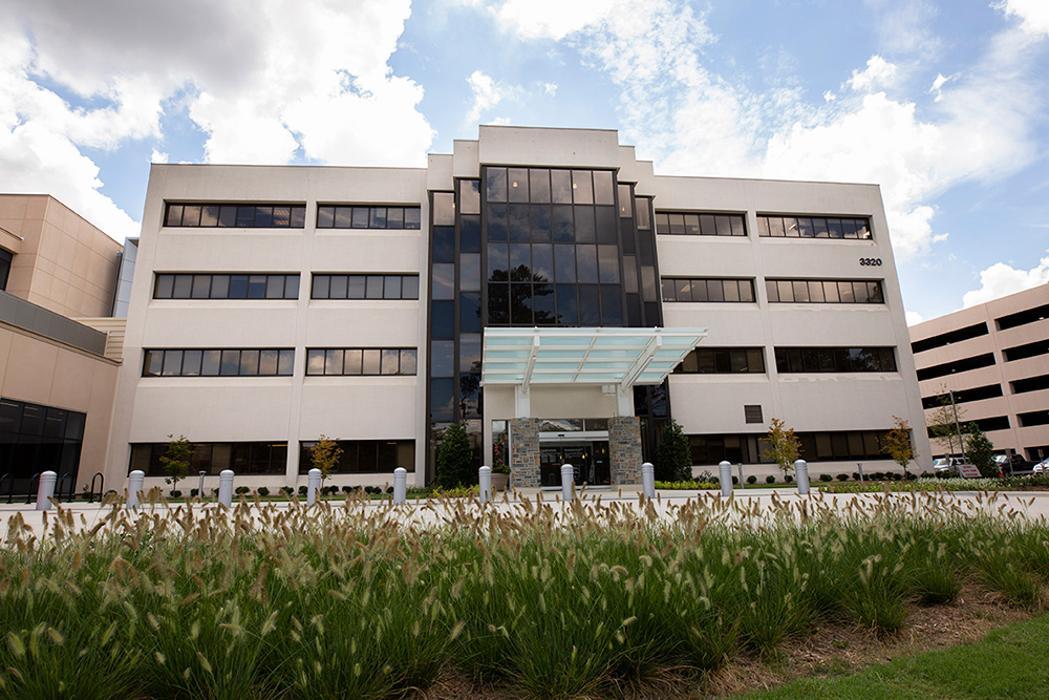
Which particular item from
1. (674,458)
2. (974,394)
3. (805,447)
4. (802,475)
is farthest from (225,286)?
(974,394)

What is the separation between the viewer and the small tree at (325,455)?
27453mm

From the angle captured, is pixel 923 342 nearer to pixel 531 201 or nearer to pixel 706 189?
pixel 706 189

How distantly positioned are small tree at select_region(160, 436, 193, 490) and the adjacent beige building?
11.3 feet

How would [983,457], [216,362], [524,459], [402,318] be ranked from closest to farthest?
[524,459], [216,362], [402,318], [983,457]

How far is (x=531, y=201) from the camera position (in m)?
30.0

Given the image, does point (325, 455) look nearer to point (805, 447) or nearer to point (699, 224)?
point (699, 224)

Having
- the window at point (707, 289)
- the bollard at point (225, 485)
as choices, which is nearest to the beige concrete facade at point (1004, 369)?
the window at point (707, 289)

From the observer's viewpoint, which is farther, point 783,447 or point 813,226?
point 813,226

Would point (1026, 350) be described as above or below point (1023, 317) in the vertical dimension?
below

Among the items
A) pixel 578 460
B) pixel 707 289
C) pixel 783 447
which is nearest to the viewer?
pixel 578 460

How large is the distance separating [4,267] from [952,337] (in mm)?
89713

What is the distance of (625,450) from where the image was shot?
27.2 meters

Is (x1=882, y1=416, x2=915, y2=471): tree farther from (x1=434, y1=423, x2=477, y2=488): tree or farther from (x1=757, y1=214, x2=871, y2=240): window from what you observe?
(x1=434, y1=423, x2=477, y2=488): tree

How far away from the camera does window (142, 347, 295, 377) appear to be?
29438mm
